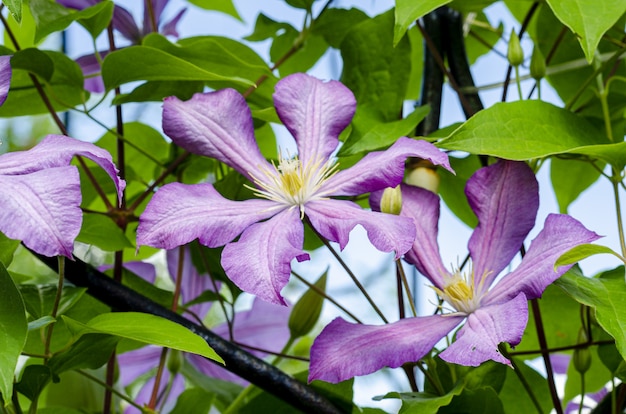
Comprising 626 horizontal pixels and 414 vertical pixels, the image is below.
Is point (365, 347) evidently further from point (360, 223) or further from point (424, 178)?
point (424, 178)

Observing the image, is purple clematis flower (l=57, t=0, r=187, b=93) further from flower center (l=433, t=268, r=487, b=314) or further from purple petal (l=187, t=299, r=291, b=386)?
flower center (l=433, t=268, r=487, b=314)

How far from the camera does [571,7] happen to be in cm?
51

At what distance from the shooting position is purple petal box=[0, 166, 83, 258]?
0.39 meters

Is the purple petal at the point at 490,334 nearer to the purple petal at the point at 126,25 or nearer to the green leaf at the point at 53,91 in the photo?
the green leaf at the point at 53,91

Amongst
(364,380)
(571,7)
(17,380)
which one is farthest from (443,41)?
(364,380)

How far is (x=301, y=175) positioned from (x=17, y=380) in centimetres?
22

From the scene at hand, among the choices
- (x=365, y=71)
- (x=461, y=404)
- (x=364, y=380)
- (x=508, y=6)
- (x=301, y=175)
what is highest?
(x=508, y=6)

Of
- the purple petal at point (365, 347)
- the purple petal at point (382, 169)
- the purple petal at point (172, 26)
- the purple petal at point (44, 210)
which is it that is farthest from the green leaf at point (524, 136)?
the purple petal at point (172, 26)

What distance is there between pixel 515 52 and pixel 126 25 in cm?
39

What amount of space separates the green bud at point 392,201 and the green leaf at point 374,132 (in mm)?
64

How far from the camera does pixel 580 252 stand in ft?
1.52

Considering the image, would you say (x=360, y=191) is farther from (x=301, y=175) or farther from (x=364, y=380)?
(x=364, y=380)

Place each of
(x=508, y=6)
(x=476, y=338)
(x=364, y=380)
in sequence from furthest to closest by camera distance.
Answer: (x=364, y=380) < (x=508, y=6) < (x=476, y=338)

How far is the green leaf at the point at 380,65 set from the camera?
0.68m
